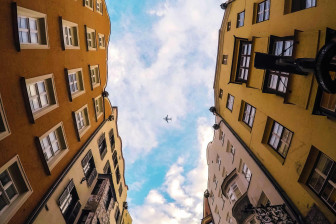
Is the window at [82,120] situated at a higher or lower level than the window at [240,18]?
lower

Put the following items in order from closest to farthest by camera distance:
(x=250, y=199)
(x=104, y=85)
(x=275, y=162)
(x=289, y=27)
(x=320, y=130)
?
(x=320, y=130), (x=289, y=27), (x=275, y=162), (x=250, y=199), (x=104, y=85)

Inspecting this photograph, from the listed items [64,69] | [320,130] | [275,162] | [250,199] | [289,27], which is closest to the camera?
[320,130]

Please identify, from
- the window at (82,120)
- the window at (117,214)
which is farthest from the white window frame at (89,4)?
the window at (117,214)

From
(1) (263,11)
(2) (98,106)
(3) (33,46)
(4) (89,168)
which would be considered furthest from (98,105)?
(1) (263,11)

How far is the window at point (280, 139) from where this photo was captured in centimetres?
1122

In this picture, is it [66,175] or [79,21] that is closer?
[66,175]

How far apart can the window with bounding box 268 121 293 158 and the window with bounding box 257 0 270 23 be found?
25.1 feet

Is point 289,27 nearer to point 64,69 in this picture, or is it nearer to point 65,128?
point 64,69

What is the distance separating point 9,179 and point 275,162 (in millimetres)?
14458

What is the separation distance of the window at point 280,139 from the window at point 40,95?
14205 mm

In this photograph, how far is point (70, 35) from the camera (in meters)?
15.0

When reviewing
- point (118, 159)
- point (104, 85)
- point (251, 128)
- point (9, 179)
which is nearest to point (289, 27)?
point (251, 128)

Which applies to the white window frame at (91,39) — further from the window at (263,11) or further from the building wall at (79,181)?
the window at (263,11)

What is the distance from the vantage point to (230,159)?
19.8 metres
